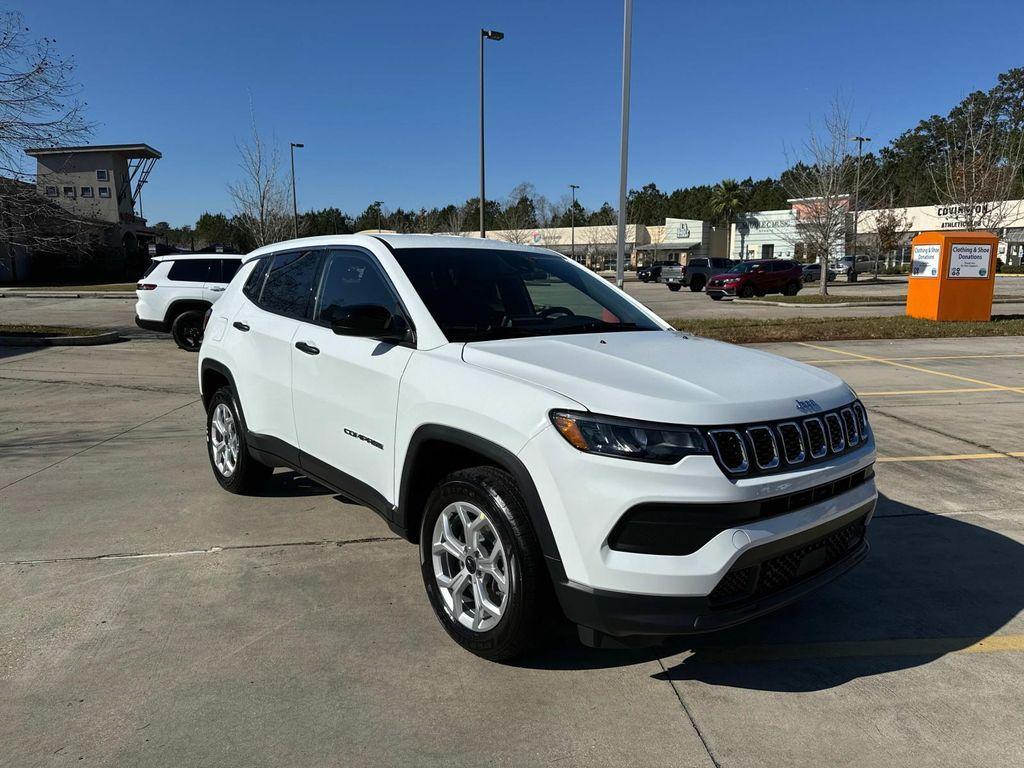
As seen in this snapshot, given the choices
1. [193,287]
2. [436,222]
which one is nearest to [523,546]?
[193,287]

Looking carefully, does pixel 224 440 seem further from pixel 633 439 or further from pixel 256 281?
pixel 633 439

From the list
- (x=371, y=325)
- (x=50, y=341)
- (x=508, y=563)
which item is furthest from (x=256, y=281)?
(x=50, y=341)

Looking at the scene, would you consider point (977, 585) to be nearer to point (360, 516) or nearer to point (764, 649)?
point (764, 649)

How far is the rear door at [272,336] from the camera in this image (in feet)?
14.3

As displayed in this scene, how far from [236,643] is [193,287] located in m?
11.9

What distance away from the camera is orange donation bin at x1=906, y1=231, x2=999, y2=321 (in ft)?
57.1

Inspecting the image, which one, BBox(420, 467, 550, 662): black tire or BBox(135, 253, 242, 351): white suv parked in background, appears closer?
BBox(420, 467, 550, 662): black tire

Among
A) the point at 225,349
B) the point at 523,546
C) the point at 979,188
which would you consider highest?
the point at 979,188

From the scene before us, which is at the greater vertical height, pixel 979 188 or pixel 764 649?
pixel 979 188

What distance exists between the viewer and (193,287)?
13727 mm

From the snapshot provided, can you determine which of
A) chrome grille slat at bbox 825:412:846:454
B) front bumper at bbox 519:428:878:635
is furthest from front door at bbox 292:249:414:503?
chrome grille slat at bbox 825:412:846:454

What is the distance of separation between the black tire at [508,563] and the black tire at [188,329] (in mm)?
12087

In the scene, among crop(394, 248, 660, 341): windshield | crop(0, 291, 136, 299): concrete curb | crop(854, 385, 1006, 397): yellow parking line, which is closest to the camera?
crop(394, 248, 660, 341): windshield

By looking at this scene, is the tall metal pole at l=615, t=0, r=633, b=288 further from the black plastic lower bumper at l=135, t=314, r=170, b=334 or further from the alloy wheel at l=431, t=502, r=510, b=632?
the alloy wheel at l=431, t=502, r=510, b=632
